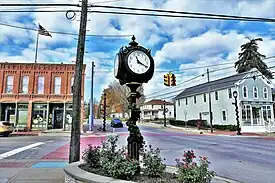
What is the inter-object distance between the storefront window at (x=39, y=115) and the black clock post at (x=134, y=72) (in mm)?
26817

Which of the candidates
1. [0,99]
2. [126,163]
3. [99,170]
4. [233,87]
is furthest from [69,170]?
[233,87]

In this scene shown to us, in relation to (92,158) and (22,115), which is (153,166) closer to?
(92,158)

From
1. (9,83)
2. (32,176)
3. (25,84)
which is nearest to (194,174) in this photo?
(32,176)

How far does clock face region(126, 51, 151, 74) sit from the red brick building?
1017 inches

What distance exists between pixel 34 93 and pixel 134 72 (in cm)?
2757

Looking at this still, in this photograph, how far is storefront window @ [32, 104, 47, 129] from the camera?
30.0m

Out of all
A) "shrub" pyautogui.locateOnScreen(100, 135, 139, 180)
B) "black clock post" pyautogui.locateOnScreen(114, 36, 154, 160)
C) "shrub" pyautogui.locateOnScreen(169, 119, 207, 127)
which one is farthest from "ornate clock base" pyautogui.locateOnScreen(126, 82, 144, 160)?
"shrub" pyautogui.locateOnScreen(169, 119, 207, 127)

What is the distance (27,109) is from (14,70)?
5.09 m

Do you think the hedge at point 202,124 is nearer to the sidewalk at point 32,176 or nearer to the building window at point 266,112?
the building window at point 266,112

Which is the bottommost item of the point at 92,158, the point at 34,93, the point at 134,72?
the point at 92,158

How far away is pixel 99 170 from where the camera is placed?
5359mm

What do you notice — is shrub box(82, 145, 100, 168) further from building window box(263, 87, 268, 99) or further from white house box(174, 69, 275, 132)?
building window box(263, 87, 268, 99)

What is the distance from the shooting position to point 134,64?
5676mm

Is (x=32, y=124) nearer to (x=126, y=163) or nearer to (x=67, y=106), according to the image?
(x=67, y=106)
